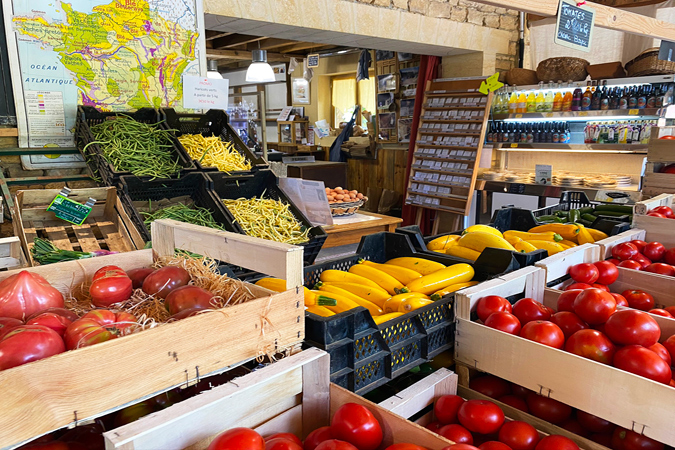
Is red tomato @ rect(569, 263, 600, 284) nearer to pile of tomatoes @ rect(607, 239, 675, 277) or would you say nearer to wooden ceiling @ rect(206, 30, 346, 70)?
pile of tomatoes @ rect(607, 239, 675, 277)

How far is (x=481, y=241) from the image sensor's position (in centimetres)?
236

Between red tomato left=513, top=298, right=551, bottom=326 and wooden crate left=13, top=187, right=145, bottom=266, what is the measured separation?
178cm

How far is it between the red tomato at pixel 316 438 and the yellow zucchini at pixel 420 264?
1085 mm

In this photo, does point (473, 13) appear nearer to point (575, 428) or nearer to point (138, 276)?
point (575, 428)

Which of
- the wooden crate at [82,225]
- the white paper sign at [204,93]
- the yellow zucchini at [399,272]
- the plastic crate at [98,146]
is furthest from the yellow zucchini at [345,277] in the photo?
the white paper sign at [204,93]

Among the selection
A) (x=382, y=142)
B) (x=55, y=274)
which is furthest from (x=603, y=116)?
(x=55, y=274)

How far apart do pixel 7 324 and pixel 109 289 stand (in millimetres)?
248

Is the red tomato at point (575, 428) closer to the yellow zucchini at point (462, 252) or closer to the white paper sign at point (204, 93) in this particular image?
the yellow zucchini at point (462, 252)

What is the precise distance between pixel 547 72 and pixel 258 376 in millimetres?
5398

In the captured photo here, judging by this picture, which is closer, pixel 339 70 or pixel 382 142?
pixel 382 142

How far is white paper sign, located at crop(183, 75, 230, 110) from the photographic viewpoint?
3705 mm

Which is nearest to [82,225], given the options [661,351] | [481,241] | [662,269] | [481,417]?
[481,241]

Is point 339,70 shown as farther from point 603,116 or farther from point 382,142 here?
point 603,116

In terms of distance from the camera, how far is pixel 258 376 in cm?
110
